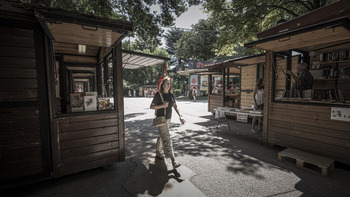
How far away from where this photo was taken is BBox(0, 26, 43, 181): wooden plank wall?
109 inches

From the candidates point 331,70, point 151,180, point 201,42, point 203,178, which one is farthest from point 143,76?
point 203,178

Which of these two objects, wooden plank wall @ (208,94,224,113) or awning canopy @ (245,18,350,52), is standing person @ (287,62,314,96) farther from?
wooden plank wall @ (208,94,224,113)

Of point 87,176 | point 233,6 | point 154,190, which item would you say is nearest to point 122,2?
point 233,6

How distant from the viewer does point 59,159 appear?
318 cm

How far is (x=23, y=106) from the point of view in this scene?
2.91 metres

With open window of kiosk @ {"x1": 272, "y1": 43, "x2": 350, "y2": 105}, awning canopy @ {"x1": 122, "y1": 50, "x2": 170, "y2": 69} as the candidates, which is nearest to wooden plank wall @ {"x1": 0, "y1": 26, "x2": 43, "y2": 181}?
awning canopy @ {"x1": 122, "y1": 50, "x2": 170, "y2": 69}

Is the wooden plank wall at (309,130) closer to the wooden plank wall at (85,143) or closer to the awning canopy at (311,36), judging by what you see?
the awning canopy at (311,36)

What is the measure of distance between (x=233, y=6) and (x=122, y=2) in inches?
256

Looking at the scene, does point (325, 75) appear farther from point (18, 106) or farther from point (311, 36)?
point (18, 106)

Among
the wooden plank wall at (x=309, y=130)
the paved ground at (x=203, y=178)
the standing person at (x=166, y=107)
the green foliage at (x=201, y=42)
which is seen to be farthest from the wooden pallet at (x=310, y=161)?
the green foliage at (x=201, y=42)

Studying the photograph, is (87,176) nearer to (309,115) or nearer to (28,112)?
(28,112)

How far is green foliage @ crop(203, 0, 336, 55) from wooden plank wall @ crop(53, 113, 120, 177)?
30.8 ft

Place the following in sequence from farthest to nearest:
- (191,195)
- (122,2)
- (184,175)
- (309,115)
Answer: (122,2) → (309,115) → (184,175) → (191,195)

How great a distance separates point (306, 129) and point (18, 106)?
6441 millimetres
